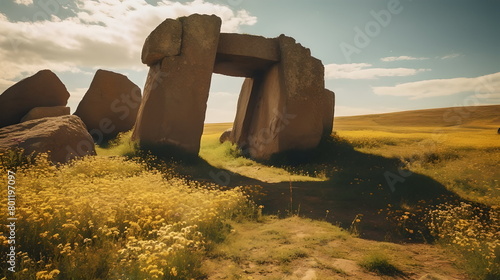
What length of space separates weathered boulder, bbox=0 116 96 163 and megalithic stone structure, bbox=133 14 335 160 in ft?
5.95

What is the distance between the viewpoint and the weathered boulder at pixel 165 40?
9883 millimetres

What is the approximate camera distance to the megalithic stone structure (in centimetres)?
1001

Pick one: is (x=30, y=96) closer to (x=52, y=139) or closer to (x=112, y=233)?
(x=52, y=139)

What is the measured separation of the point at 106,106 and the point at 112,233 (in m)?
13.7

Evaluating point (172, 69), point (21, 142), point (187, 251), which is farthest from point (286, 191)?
point (21, 142)

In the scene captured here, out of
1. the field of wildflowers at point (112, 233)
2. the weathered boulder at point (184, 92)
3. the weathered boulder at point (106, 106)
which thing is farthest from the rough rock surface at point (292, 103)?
the weathered boulder at point (106, 106)

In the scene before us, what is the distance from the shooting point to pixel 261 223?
511 centimetres

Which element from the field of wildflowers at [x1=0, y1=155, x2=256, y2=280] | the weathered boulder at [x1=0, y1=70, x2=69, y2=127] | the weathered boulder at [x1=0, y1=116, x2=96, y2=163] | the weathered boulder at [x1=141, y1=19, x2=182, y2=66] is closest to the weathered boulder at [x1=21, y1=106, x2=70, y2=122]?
the weathered boulder at [x1=0, y1=70, x2=69, y2=127]

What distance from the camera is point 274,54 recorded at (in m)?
11.5

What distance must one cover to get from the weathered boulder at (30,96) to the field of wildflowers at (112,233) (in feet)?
36.1

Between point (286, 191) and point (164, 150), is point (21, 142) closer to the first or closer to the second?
point (164, 150)

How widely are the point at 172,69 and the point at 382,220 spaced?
Answer: 7735 mm

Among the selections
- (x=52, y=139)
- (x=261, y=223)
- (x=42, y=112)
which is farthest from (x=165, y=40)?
(x=42, y=112)

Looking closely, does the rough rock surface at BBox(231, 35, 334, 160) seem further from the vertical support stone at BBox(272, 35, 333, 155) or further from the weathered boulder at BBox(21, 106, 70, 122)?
the weathered boulder at BBox(21, 106, 70, 122)
